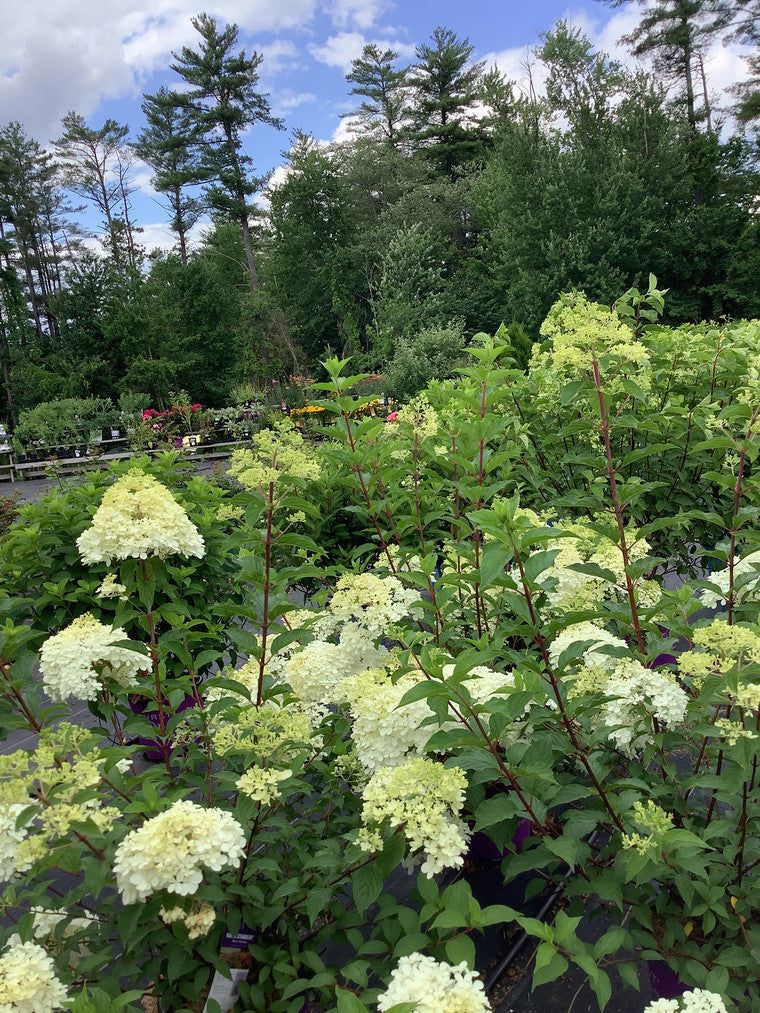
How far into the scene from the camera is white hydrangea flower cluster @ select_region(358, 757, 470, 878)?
964 mm

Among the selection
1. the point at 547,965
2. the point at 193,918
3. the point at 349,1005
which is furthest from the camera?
the point at 193,918

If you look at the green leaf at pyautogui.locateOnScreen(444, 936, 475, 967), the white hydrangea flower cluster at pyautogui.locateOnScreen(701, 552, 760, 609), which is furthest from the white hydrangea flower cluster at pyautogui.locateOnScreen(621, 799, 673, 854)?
the white hydrangea flower cluster at pyautogui.locateOnScreen(701, 552, 760, 609)

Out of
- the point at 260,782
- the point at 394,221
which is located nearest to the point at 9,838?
the point at 260,782

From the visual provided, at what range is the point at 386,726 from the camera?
3.84ft

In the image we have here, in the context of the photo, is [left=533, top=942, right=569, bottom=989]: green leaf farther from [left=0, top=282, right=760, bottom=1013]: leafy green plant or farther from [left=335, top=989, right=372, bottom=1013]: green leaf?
[left=335, top=989, right=372, bottom=1013]: green leaf

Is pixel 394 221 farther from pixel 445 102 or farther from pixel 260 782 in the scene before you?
pixel 260 782

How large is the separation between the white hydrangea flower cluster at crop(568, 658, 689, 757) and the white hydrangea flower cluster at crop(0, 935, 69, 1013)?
3.31ft

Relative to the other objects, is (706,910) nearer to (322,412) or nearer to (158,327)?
(322,412)

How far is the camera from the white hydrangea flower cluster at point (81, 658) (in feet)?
4.82

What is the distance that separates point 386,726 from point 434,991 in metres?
0.43

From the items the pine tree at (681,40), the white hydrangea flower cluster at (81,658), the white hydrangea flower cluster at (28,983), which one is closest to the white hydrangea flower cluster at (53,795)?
the white hydrangea flower cluster at (28,983)

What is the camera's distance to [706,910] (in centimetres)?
112

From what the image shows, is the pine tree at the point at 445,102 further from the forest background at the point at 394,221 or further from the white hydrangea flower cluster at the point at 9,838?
the white hydrangea flower cluster at the point at 9,838

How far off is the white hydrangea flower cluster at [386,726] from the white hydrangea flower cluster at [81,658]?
0.62m
